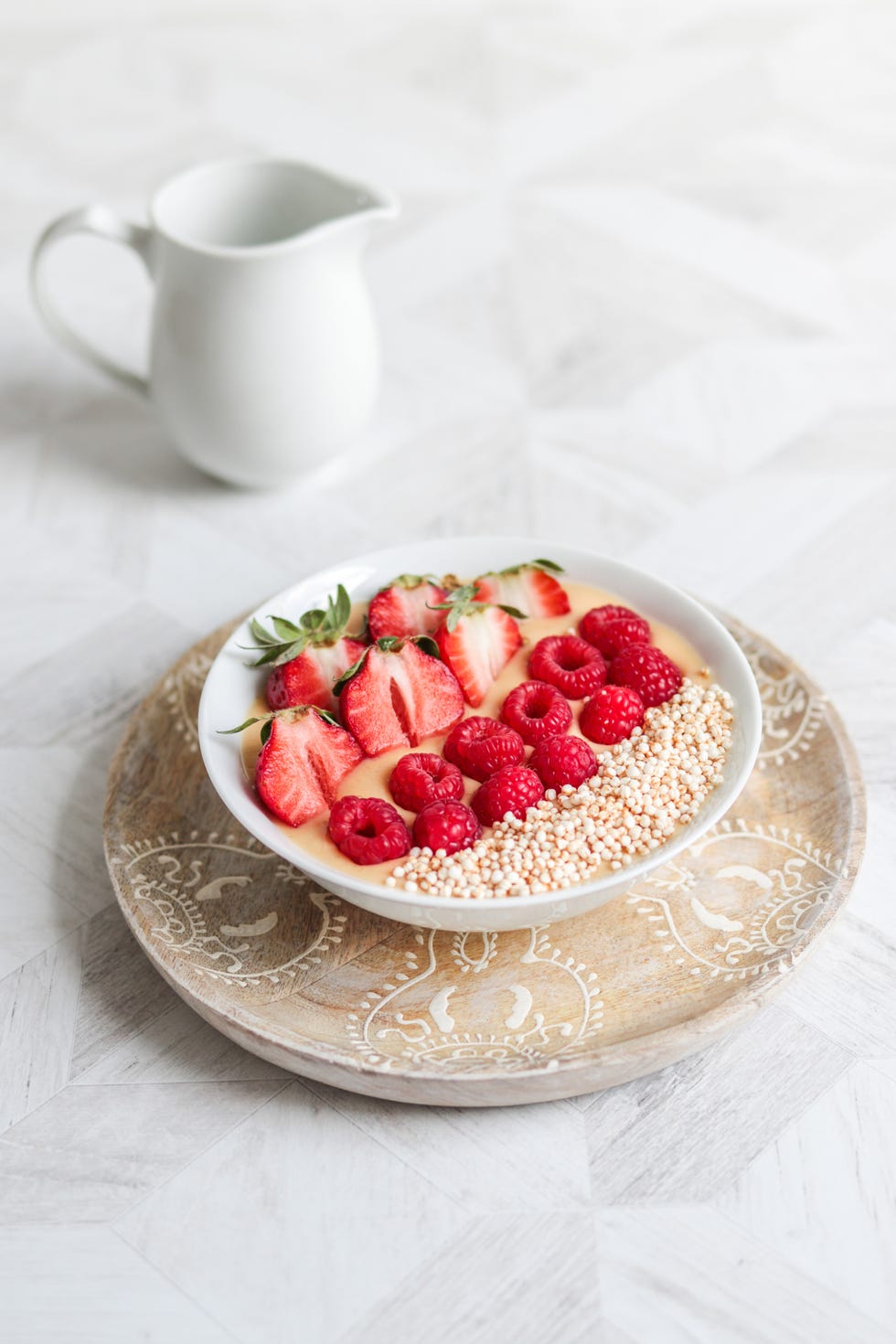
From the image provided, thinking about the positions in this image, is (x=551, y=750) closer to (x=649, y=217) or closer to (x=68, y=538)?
(x=68, y=538)

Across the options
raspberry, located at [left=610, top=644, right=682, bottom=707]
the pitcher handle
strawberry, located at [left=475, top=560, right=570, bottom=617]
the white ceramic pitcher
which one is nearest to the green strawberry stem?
strawberry, located at [left=475, top=560, right=570, bottom=617]

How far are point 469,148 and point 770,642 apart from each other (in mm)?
1219

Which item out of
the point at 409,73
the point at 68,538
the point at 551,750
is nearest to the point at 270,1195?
the point at 551,750

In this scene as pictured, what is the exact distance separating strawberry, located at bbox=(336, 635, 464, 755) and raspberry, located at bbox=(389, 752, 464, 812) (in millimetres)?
31

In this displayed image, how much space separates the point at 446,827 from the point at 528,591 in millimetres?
268

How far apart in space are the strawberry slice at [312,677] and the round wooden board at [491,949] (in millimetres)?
130

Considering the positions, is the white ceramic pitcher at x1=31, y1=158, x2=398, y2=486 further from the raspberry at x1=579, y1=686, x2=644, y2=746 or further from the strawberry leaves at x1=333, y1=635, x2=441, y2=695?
the raspberry at x1=579, y1=686, x2=644, y2=746

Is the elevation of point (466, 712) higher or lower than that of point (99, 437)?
higher

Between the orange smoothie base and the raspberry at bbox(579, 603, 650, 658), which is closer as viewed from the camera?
the orange smoothie base

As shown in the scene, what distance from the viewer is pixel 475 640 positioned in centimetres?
109

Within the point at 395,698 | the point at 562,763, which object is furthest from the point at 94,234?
the point at 562,763

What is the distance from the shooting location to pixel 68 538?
5.04ft

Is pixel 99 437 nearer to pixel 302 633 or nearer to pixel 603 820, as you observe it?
pixel 302 633

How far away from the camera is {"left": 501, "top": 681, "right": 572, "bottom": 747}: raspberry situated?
104cm
